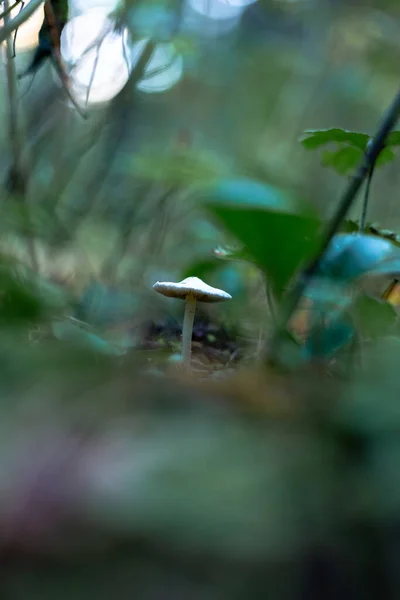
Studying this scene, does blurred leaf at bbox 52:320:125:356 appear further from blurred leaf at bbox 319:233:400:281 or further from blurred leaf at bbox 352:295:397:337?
blurred leaf at bbox 352:295:397:337

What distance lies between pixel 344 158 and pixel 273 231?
2.26 feet

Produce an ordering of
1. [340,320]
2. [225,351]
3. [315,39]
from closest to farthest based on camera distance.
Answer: [340,320] < [225,351] < [315,39]

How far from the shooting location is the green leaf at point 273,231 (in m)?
0.57

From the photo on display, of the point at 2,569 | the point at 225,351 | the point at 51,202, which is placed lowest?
the point at 225,351

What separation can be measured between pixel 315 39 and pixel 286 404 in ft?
19.1

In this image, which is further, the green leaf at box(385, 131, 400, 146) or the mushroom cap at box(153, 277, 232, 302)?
the mushroom cap at box(153, 277, 232, 302)

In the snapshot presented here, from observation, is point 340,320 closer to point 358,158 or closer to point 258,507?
point 358,158

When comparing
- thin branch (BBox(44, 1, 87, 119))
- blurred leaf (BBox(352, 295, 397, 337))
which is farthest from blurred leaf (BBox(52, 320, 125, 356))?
thin branch (BBox(44, 1, 87, 119))

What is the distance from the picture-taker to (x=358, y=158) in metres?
1.18

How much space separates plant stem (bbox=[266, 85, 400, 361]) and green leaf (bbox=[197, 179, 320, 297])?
2 cm

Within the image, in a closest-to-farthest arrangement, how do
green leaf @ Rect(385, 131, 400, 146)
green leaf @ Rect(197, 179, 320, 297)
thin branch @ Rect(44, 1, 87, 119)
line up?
green leaf @ Rect(197, 179, 320, 297)
green leaf @ Rect(385, 131, 400, 146)
thin branch @ Rect(44, 1, 87, 119)

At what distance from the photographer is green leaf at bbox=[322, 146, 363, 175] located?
45.8 inches

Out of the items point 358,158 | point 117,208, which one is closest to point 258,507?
point 358,158

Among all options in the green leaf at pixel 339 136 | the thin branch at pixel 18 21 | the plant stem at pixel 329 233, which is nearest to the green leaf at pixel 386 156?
the green leaf at pixel 339 136
